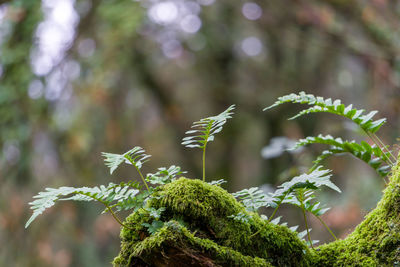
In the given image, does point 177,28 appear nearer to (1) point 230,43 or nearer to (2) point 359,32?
(1) point 230,43

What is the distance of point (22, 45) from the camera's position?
517 centimetres

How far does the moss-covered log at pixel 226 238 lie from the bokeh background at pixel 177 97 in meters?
4.48

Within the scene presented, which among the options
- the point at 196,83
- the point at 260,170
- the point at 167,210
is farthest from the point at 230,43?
the point at 167,210

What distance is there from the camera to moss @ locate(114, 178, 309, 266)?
1.28m

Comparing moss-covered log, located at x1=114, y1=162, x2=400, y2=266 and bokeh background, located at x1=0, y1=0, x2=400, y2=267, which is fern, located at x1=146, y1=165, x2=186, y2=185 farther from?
bokeh background, located at x1=0, y1=0, x2=400, y2=267

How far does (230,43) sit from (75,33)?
2.92 metres

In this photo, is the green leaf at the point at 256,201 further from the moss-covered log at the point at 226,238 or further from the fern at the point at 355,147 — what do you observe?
the fern at the point at 355,147

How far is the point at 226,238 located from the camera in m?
1.30

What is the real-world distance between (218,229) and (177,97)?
6.02 meters

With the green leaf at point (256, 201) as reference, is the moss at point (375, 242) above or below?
below

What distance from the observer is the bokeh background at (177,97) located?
5.93 m

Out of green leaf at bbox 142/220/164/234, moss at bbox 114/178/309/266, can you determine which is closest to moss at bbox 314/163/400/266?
moss at bbox 114/178/309/266

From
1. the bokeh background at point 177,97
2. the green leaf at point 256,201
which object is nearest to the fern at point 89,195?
the green leaf at point 256,201

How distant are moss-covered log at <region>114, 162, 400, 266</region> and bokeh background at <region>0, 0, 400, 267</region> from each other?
4481 mm
